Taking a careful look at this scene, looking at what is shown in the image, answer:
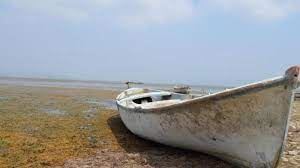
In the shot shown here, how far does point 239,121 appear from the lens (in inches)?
328

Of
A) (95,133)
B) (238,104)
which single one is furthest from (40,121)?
(238,104)

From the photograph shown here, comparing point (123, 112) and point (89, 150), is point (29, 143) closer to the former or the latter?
point (89, 150)

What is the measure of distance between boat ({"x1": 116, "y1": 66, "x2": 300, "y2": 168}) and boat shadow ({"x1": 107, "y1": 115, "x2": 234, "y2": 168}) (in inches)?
10.7

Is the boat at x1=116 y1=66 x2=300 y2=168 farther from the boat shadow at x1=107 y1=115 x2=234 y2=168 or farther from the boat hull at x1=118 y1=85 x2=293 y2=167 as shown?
the boat shadow at x1=107 y1=115 x2=234 y2=168

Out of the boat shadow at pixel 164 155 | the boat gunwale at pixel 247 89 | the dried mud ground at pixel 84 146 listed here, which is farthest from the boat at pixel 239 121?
the dried mud ground at pixel 84 146

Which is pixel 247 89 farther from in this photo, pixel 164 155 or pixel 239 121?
pixel 164 155

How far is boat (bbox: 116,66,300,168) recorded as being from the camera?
7695 millimetres

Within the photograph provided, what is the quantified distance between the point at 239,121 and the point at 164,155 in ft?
8.89

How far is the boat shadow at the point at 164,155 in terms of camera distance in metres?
9.41

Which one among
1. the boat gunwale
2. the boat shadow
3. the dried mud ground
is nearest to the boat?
the boat gunwale

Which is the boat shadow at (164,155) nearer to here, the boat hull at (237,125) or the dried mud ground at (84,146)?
the dried mud ground at (84,146)

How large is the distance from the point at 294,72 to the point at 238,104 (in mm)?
1400

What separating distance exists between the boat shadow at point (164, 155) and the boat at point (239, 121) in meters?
0.27

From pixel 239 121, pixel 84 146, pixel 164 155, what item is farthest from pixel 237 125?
pixel 84 146
